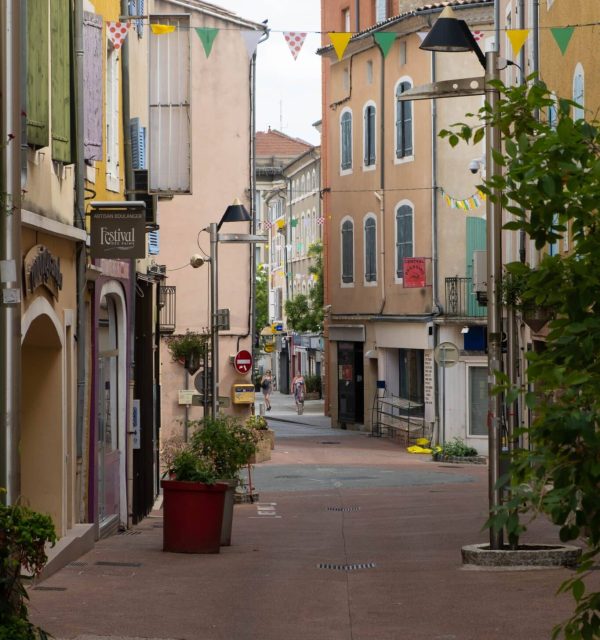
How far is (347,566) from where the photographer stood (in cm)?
1461

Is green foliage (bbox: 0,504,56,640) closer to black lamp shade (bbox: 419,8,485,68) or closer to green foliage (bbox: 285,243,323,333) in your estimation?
black lamp shade (bbox: 419,8,485,68)

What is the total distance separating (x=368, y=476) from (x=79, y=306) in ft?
52.9

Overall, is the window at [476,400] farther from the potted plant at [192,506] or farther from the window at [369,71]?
the potted plant at [192,506]

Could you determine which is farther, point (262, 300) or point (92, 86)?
point (262, 300)

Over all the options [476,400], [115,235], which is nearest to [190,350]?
[476,400]

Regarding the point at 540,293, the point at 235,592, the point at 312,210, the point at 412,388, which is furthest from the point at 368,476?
the point at 312,210

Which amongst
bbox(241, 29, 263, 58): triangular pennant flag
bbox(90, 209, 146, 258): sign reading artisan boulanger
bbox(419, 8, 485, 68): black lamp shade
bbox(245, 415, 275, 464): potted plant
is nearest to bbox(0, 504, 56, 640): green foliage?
bbox(419, 8, 485, 68): black lamp shade

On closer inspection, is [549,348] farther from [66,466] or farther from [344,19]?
[344,19]

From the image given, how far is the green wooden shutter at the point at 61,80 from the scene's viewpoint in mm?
13351

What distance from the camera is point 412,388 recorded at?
42.0 metres

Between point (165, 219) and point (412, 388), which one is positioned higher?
point (165, 219)

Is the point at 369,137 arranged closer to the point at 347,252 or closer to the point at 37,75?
the point at 347,252

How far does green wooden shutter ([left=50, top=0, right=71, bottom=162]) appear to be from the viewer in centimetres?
1335

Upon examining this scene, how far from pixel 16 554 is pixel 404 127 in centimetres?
3600
